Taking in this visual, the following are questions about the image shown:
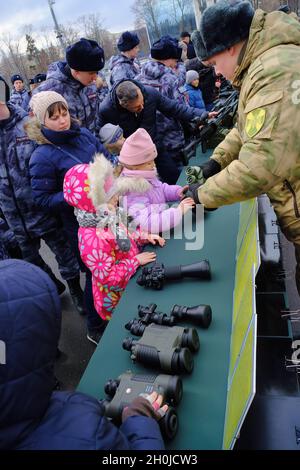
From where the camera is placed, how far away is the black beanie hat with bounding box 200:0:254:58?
1.56 meters

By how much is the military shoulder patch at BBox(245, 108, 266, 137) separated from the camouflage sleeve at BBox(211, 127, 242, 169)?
0.72m

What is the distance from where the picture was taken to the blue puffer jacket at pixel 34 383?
→ 2.78 feet

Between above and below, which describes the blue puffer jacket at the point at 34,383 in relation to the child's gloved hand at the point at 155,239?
above

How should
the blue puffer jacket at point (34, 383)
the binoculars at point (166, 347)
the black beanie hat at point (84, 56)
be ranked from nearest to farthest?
the blue puffer jacket at point (34, 383) < the binoculars at point (166, 347) < the black beanie hat at point (84, 56)

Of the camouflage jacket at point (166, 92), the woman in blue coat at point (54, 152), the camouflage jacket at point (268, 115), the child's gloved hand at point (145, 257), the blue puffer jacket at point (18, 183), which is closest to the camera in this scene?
the camouflage jacket at point (268, 115)

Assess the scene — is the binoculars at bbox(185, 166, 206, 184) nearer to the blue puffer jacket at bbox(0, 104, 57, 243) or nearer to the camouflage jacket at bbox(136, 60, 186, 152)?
the blue puffer jacket at bbox(0, 104, 57, 243)

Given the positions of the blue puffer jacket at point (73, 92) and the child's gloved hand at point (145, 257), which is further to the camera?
the blue puffer jacket at point (73, 92)

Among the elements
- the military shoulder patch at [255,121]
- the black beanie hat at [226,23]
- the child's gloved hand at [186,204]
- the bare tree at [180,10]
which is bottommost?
the child's gloved hand at [186,204]

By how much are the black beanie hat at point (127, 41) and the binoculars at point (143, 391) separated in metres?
4.38

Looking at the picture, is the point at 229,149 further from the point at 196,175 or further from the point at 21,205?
the point at 21,205

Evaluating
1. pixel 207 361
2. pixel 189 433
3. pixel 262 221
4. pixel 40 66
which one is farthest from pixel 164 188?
pixel 40 66

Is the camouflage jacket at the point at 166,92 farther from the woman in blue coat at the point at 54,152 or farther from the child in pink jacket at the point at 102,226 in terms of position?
the child in pink jacket at the point at 102,226

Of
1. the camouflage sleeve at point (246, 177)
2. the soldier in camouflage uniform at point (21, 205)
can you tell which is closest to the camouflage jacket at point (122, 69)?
the soldier in camouflage uniform at point (21, 205)
